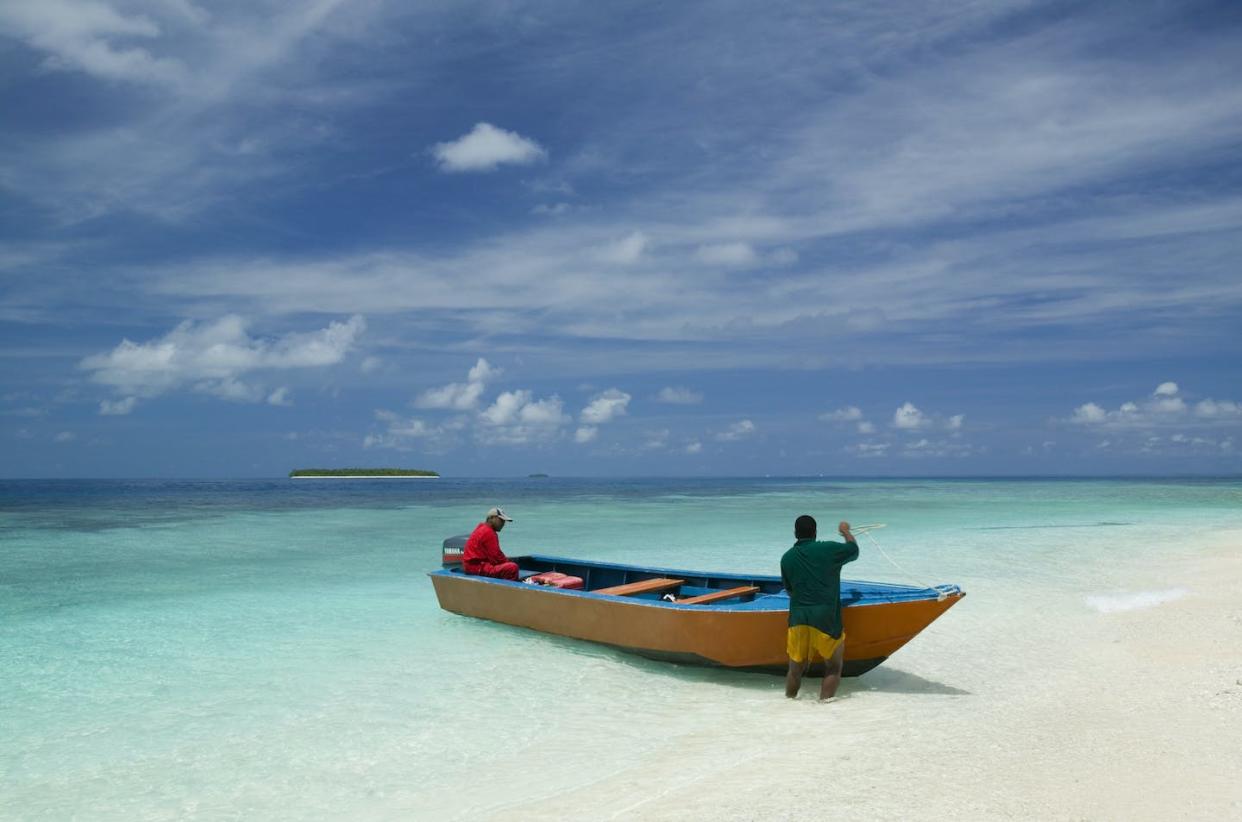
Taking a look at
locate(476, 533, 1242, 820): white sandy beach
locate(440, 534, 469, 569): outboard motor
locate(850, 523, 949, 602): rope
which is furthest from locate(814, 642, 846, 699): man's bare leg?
locate(440, 534, 469, 569): outboard motor

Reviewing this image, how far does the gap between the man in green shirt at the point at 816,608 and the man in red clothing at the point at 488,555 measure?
520 cm

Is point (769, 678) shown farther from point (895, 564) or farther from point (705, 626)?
point (895, 564)

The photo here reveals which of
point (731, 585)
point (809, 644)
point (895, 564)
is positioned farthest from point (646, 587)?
point (895, 564)

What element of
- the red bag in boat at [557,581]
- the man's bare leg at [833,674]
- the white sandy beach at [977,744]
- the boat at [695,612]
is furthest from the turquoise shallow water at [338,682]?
the red bag in boat at [557,581]

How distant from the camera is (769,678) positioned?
901cm

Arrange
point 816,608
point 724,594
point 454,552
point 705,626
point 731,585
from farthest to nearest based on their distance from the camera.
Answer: point 454,552, point 731,585, point 724,594, point 705,626, point 816,608

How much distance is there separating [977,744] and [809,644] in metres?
1.87

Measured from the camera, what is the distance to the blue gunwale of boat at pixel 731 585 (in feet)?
27.3

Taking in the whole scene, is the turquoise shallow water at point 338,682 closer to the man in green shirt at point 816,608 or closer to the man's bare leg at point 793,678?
the man's bare leg at point 793,678

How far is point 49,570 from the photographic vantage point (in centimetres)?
2008

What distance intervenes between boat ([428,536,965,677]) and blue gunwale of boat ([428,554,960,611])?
0.05 feet

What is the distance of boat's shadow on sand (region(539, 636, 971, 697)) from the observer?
861 centimetres

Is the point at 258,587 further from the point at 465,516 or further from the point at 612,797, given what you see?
the point at 465,516

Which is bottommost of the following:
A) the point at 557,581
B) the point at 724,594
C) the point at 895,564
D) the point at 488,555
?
the point at 895,564
